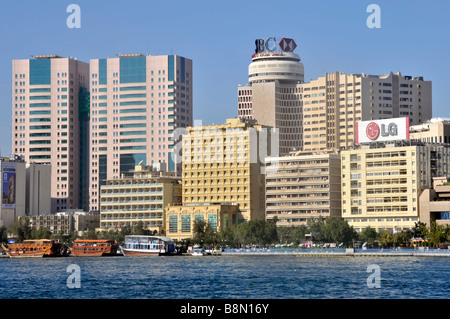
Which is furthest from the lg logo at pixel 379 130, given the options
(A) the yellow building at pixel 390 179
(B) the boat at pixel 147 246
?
(B) the boat at pixel 147 246

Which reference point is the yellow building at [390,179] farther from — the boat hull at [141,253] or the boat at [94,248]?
the boat at [94,248]

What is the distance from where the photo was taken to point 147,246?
191m

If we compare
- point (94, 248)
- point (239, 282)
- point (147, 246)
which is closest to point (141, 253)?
point (147, 246)

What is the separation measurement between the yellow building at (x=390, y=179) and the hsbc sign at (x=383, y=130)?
2.40 meters

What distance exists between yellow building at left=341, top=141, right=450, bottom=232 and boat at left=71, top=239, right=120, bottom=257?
55.2m

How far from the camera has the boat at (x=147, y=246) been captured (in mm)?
189250

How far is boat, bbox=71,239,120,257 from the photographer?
644ft

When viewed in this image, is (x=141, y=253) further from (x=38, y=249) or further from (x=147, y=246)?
(x=38, y=249)

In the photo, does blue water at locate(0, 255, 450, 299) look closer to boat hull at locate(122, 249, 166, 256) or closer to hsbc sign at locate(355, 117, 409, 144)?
boat hull at locate(122, 249, 166, 256)
